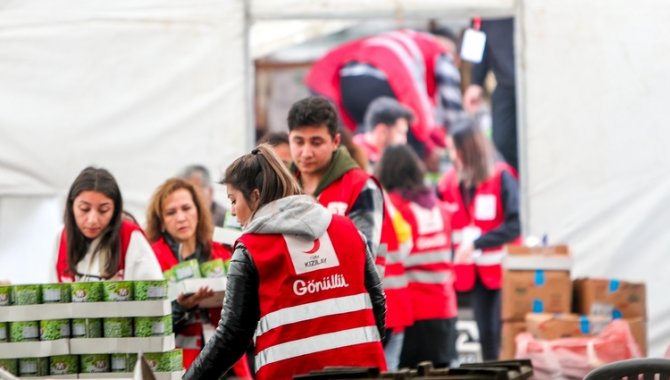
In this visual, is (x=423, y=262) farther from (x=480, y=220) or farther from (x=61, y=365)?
(x=61, y=365)

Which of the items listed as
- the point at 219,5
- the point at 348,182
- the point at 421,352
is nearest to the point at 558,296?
the point at 421,352

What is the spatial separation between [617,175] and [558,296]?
1.54 metres

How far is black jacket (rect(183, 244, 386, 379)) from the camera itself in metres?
4.36

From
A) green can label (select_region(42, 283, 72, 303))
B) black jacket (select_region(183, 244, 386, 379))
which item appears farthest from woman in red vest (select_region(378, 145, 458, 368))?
black jacket (select_region(183, 244, 386, 379))

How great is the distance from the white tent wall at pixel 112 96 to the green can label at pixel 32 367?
438cm

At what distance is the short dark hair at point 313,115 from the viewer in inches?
227

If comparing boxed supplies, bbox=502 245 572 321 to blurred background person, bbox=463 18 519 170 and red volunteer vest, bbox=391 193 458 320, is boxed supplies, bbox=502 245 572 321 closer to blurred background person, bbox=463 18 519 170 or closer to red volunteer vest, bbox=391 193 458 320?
red volunteer vest, bbox=391 193 458 320

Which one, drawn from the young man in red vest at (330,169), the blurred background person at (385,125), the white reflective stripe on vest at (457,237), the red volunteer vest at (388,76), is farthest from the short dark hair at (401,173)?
the red volunteer vest at (388,76)

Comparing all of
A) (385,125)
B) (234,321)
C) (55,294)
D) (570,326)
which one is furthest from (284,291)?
(385,125)

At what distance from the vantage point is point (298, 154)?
581 centimetres

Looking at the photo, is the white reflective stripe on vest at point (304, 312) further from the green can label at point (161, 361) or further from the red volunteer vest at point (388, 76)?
the red volunteer vest at point (388, 76)

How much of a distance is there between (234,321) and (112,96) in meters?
4.95

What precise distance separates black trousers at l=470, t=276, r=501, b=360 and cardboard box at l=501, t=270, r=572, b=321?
5.43 ft

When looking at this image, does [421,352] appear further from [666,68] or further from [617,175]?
[666,68]
